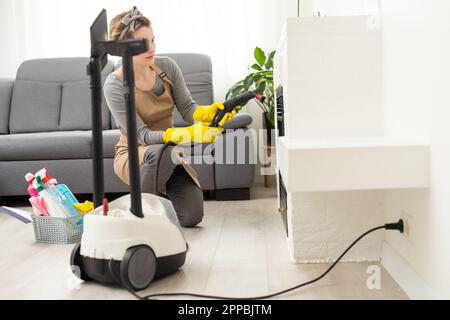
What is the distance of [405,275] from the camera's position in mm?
1464

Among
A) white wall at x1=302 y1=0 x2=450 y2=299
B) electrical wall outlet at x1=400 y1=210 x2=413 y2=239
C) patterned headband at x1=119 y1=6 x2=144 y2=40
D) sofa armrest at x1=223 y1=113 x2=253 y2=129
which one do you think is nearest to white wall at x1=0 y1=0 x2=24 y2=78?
sofa armrest at x1=223 y1=113 x2=253 y2=129

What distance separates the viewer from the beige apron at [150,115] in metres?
2.32

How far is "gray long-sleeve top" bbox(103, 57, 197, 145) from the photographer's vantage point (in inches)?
86.1

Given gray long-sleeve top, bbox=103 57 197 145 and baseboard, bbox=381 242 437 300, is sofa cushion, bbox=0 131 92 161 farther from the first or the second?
baseboard, bbox=381 242 437 300

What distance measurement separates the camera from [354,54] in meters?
1.72

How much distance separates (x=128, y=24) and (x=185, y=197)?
2.78 feet

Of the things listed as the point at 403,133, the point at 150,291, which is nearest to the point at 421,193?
the point at 403,133

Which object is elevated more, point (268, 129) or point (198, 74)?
point (198, 74)

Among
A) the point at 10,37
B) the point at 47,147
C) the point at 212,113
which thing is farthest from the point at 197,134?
the point at 10,37

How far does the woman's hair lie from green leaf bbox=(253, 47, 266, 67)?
1731mm

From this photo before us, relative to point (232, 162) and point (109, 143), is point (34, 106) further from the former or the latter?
point (232, 162)
